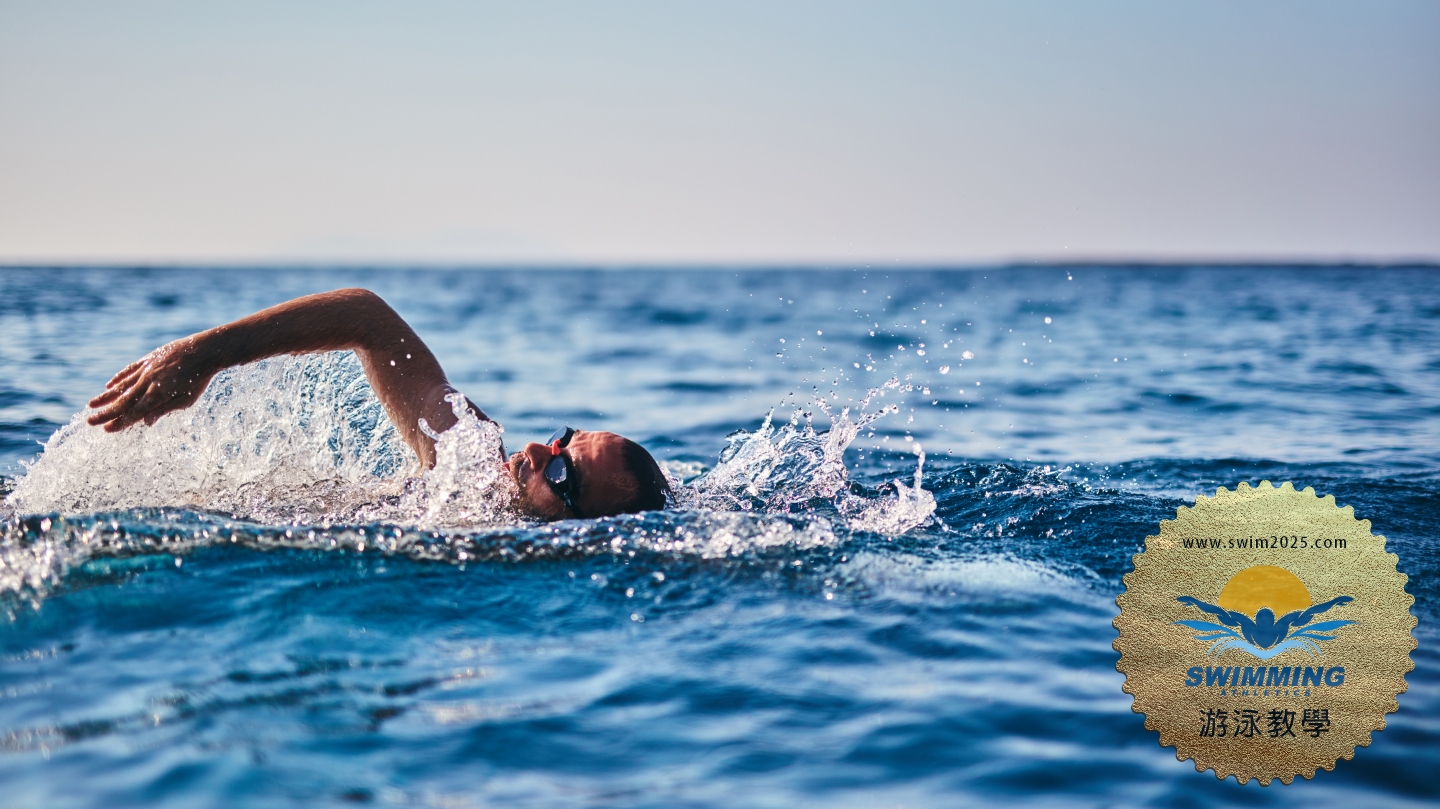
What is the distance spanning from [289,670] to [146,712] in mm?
381

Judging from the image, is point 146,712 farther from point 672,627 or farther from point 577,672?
point 672,627

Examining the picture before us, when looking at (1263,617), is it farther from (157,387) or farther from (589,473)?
(157,387)

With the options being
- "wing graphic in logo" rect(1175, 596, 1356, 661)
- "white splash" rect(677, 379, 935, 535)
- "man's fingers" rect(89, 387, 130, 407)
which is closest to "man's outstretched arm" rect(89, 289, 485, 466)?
"man's fingers" rect(89, 387, 130, 407)

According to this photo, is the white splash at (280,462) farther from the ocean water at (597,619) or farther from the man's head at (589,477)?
the man's head at (589,477)

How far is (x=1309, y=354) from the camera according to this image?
45.9 feet

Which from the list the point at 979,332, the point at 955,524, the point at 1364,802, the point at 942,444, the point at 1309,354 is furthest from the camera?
the point at 979,332

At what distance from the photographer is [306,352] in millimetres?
4445

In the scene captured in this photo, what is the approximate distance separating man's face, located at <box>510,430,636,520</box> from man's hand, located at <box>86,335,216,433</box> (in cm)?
129

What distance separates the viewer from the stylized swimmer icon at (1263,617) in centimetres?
346

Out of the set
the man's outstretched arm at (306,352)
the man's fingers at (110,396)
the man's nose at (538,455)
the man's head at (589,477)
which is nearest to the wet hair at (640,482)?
the man's head at (589,477)

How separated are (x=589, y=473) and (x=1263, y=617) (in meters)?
2.60

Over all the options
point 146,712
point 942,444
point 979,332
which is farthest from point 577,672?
point 979,332

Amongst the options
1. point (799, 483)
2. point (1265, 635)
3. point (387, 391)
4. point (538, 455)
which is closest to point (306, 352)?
point (387, 391)

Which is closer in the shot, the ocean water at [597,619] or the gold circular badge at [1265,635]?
the ocean water at [597,619]
